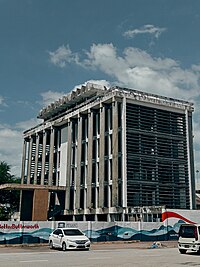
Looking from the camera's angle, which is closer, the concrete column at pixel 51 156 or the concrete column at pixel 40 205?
the concrete column at pixel 40 205

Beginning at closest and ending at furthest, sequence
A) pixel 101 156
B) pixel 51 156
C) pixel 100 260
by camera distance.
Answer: pixel 100 260, pixel 101 156, pixel 51 156

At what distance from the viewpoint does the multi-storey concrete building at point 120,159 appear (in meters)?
50.1

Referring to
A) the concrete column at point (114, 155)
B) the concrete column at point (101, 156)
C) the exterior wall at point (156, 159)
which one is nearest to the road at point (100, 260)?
the concrete column at point (114, 155)

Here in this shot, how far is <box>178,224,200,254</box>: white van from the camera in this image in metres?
22.4

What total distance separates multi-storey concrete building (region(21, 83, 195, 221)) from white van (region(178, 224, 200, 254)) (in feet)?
79.0

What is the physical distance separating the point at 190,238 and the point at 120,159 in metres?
27.9

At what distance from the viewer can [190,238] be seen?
22.7 m

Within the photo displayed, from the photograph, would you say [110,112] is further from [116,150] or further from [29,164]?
[29,164]

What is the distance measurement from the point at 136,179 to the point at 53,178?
69.8ft

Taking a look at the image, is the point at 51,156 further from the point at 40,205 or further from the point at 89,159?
the point at 40,205

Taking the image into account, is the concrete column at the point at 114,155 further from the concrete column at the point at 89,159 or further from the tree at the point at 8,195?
the tree at the point at 8,195

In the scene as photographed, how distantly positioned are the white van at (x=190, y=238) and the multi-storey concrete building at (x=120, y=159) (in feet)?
79.0

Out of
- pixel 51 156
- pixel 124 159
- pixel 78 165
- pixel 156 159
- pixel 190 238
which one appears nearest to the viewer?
pixel 190 238

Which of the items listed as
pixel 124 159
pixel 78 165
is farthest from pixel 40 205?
pixel 124 159
